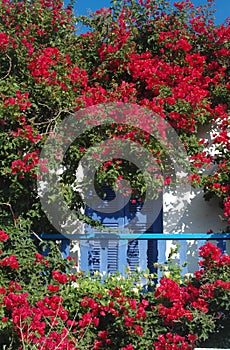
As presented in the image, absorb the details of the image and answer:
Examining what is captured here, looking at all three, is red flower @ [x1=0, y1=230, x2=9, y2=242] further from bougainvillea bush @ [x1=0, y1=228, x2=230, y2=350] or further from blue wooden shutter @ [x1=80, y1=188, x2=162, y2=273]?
blue wooden shutter @ [x1=80, y1=188, x2=162, y2=273]

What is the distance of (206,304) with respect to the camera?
4727mm

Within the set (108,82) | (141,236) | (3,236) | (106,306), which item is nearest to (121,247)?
(141,236)

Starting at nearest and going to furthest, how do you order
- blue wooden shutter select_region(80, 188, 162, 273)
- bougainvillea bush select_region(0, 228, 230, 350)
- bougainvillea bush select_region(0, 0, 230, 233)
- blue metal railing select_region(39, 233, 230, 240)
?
bougainvillea bush select_region(0, 228, 230, 350) → blue metal railing select_region(39, 233, 230, 240) → bougainvillea bush select_region(0, 0, 230, 233) → blue wooden shutter select_region(80, 188, 162, 273)

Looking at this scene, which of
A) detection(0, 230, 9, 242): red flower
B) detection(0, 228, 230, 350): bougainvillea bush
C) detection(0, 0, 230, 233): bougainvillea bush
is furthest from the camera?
detection(0, 0, 230, 233): bougainvillea bush

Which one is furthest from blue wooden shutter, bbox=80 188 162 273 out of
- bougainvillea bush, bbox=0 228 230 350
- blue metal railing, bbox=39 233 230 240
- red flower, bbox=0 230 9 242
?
red flower, bbox=0 230 9 242

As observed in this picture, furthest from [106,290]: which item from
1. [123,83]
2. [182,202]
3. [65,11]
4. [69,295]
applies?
[65,11]

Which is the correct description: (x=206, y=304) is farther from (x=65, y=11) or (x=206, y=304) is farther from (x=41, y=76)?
(x=65, y=11)

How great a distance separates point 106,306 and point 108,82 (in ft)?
9.24

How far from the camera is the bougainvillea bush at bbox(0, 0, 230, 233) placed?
5.57 metres

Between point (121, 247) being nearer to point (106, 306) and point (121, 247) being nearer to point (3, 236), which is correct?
point (106, 306)

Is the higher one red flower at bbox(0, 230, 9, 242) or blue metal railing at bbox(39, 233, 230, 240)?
blue metal railing at bbox(39, 233, 230, 240)

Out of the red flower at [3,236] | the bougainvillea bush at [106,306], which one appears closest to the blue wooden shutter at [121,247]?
the bougainvillea bush at [106,306]

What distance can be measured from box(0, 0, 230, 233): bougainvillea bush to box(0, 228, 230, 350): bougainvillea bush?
2.06 feet

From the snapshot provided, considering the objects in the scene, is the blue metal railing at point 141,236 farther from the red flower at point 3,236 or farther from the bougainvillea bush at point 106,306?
the red flower at point 3,236
